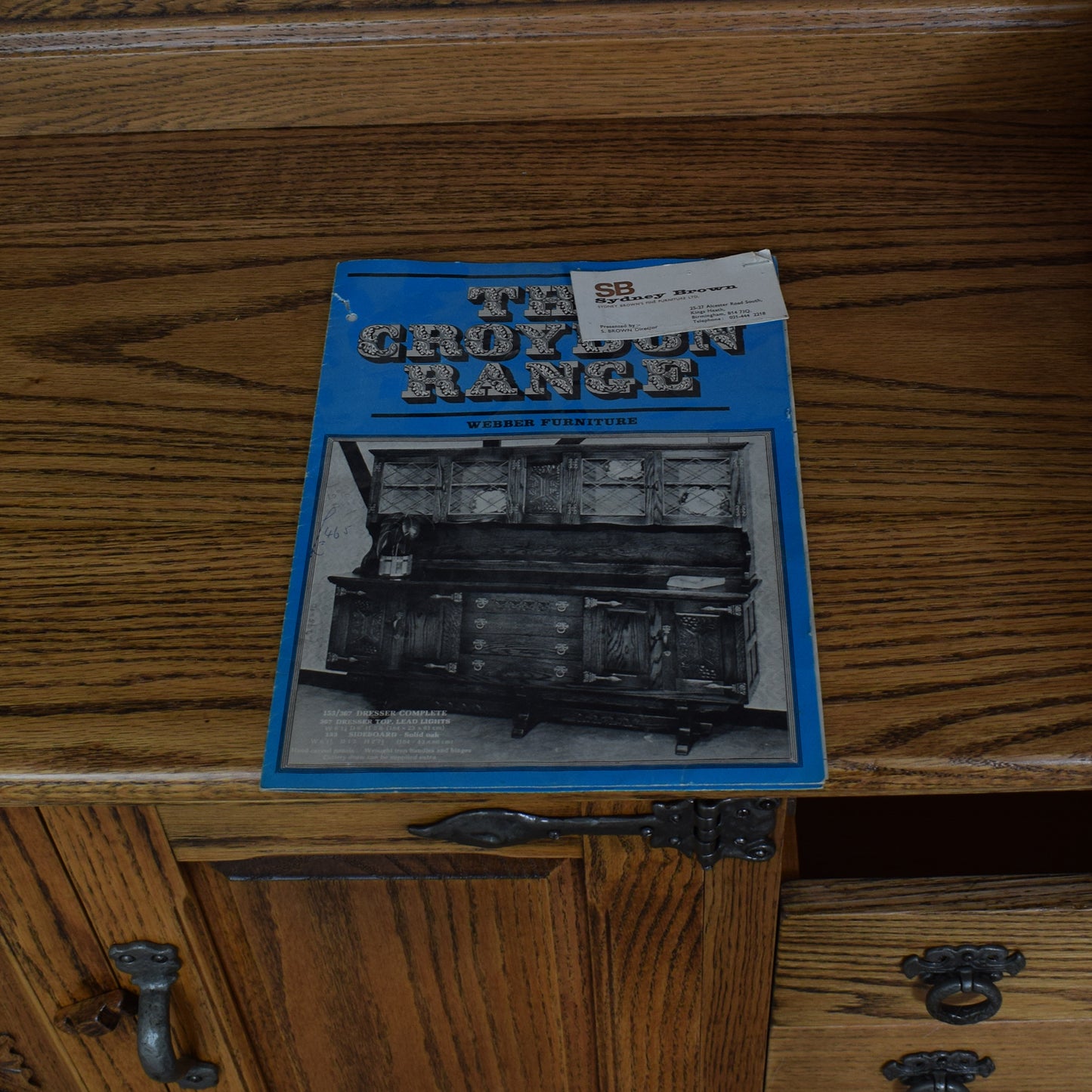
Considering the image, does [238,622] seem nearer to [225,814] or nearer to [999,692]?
[225,814]

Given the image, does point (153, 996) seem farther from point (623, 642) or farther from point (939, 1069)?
point (939, 1069)


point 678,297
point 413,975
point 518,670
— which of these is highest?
point 678,297

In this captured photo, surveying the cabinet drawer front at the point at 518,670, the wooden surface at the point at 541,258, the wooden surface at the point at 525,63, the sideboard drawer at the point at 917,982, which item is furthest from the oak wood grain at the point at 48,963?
the wooden surface at the point at 525,63

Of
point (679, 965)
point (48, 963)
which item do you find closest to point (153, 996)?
point (48, 963)

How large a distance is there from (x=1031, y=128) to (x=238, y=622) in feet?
1.93

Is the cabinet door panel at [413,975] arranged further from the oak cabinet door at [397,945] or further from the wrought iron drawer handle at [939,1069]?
the wrought iron drawer handle at [939,1069]

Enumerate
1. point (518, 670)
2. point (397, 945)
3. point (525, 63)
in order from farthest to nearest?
point (525, 63)
point (397, 945)
point (518, 670)

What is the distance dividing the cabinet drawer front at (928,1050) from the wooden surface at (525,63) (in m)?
0.57

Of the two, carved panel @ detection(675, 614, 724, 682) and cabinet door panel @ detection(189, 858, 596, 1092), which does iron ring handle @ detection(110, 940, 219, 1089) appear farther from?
carved panel @ detection(675, 614, 724, 682)

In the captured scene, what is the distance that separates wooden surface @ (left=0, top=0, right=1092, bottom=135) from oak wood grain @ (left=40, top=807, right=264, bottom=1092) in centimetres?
47

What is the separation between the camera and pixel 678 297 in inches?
22.5

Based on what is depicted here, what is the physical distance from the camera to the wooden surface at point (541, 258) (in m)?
0.42

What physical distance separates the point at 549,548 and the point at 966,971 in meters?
0.31

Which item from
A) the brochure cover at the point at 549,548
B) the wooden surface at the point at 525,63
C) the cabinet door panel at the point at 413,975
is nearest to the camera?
the brochure cover at the point at 549,548
